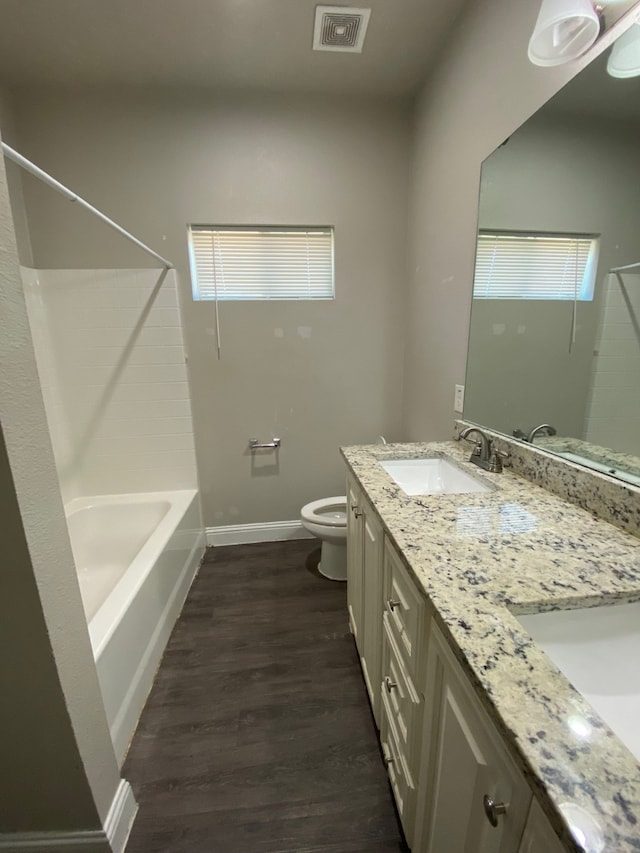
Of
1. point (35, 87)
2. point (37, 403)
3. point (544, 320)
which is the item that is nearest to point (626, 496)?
point (544, 320)

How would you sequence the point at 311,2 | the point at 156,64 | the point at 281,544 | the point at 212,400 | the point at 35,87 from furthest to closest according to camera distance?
the point at 281,544 < the point at 212,400 < the point at 35,87 < the point at 156,64 < the point at 311,2

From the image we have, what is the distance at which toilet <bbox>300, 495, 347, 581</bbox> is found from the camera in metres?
1.91

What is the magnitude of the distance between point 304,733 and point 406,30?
2.95m

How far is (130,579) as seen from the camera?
1366 mm

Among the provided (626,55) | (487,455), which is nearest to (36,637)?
(487,455)

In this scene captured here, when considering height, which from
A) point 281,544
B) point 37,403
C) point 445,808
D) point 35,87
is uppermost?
point 35,87

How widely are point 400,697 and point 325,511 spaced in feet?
4.36

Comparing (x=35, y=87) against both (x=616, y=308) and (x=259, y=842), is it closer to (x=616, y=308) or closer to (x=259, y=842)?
(x=616, y=308)

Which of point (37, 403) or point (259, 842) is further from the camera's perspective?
point (259, 842)

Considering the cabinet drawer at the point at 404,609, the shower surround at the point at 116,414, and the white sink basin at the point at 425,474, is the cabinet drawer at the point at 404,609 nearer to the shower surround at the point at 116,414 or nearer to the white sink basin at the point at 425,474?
the white sink basin at the point at 425,474

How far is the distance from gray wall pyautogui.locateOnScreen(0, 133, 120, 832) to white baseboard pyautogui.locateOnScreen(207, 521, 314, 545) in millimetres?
1461

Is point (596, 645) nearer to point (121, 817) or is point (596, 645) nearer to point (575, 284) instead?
point (575, 284)

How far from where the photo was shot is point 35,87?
5.93ft

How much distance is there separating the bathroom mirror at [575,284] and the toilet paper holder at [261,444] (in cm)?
137
